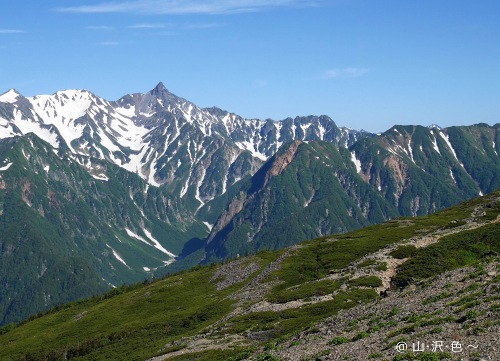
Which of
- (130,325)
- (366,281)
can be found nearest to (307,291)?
(366,281)

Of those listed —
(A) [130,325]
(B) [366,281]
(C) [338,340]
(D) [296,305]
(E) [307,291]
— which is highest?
(C) [338,340]

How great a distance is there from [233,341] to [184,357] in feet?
19.4

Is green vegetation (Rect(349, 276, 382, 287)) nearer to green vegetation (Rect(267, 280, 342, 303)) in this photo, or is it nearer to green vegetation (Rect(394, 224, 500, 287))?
green vegetation (Rect(267, 280, 342, 303))

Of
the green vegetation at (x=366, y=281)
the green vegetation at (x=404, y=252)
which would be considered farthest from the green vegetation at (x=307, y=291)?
the green vegetation at (x=404, y=252)

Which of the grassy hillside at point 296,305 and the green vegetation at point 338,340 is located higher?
the green vegetation at point 338,340

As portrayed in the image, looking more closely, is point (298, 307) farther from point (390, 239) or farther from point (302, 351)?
point (390, 239)

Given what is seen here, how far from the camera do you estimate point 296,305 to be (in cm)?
8794

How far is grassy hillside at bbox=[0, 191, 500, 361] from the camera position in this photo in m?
54.5

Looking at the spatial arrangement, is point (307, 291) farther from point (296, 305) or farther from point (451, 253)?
point (451, 253)

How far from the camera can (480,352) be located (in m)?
39.6

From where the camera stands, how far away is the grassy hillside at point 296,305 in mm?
54531

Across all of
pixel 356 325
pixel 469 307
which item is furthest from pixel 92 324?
pixel 469 307

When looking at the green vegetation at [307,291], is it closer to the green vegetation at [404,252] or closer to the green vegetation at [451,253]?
the green vegetation at [451,253]

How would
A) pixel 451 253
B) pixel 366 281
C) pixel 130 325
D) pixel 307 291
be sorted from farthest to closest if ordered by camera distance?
pixel 130 325, pixel 451 253, pixel 307 291, pixel 366 281
